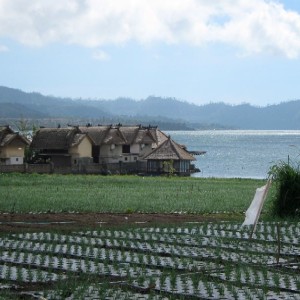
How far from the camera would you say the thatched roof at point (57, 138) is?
194 feet

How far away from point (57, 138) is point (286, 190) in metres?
43.4

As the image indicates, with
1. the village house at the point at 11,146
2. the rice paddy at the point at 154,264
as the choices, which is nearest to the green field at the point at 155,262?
the rice paddy at the point at 154,264

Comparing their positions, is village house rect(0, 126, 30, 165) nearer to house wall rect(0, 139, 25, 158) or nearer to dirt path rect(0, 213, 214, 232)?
house wall rect(0, 139, 25, 158)

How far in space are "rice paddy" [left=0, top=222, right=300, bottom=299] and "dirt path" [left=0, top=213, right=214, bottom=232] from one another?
1499mm

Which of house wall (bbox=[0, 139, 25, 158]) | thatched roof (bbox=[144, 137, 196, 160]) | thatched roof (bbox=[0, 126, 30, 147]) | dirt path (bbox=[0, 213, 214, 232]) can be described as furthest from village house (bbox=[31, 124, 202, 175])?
dirt path (bbox=[0, 213, 214, 232])

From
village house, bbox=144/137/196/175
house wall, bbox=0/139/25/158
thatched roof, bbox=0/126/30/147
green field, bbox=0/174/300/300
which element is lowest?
village house, bbox=144/137/196/175

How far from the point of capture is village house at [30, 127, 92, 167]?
5916 centimetres

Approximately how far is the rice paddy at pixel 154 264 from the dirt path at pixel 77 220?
1.50 metres

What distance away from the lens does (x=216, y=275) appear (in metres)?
9.68

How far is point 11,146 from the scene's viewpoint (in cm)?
5525

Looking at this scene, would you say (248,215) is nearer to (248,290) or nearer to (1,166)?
(248,290)

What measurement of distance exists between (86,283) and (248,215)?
13.2 ft

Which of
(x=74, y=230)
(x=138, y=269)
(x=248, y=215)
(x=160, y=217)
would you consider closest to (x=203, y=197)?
(x=160, y=217)

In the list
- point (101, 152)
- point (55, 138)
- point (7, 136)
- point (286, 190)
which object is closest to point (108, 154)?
point (101, 152)
